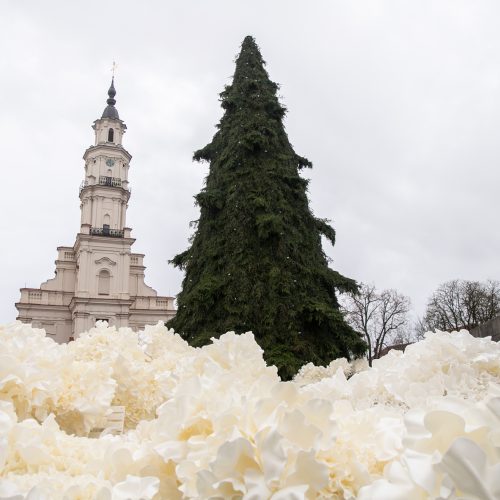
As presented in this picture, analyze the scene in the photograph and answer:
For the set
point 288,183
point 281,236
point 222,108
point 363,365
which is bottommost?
point 363,365

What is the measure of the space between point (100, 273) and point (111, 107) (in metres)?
17.0

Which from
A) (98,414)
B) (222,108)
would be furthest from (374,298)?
(98,414)

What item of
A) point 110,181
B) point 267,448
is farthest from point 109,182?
point 267,448

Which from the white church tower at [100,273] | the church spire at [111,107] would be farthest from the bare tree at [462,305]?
the church spire at [111,107]

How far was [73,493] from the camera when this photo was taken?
0.99 meters

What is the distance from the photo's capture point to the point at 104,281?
39.5 meters

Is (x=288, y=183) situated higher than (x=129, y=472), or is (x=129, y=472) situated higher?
(x=288, y=183)

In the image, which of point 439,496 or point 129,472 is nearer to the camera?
point 439,496

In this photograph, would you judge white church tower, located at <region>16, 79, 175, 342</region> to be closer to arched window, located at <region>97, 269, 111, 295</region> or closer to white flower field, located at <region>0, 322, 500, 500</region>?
arched window, located at <region>97, 269, 111, 295</region>

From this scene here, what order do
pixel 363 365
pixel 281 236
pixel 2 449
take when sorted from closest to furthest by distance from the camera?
pixel 2 449, pixel 363 365, pixel 281 236

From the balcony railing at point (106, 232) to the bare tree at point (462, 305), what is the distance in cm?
2652

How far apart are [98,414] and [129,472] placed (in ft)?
2.86

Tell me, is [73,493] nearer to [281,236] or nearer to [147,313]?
[281,236]

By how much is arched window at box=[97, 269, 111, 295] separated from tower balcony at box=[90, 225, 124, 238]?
311 cm
